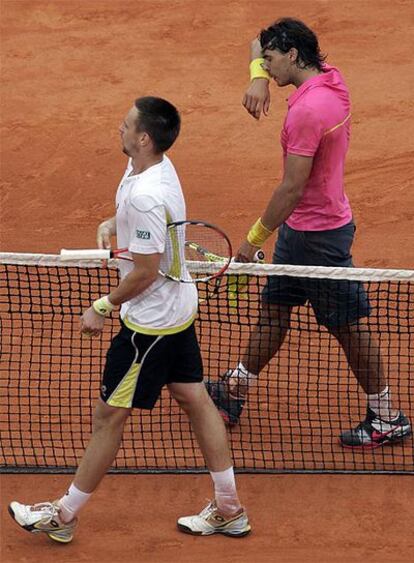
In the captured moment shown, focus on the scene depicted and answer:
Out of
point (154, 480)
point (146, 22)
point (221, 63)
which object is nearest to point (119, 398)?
point (154, 480)

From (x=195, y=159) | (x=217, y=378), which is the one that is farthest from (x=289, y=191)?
(x=195, y=159)

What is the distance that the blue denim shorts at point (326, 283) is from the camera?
302 inches

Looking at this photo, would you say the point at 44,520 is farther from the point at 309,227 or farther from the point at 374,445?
the point at 309,227

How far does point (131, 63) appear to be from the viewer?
13047 mm

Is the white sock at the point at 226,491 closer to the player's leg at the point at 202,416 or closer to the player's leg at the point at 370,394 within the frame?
the player's leg at the point at 202,416

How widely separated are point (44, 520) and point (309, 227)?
2.19m

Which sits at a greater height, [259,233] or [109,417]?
[259,233]

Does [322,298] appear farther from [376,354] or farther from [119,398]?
[119,398]

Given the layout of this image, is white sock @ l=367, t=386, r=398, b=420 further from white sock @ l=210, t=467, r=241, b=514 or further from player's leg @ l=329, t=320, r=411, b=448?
white sock @ l=210, t=467, r=241, b=514

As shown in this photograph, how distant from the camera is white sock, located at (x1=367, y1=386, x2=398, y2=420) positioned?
788cm

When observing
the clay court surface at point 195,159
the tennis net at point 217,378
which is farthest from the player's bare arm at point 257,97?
the clay court surface at point 195,159

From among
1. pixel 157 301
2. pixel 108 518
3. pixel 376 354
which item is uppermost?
pixel 157 301

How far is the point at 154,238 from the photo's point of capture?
632 centimetres

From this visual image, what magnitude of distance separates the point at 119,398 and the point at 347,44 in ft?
24.2
